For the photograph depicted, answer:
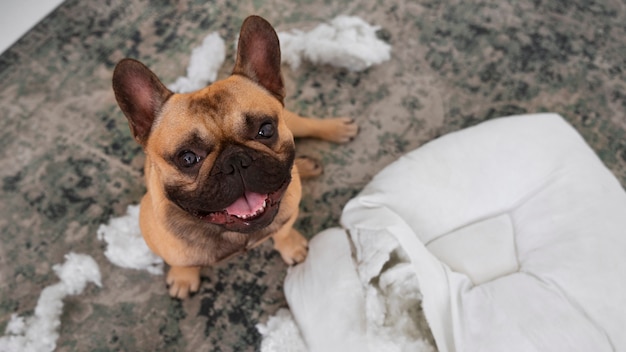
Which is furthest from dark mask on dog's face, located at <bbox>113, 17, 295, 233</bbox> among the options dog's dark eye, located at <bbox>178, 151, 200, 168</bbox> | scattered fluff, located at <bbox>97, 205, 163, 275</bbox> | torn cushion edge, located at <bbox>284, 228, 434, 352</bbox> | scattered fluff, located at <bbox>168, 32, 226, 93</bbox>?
scattered fluff, located at <bbox>168, 32, 226, 93</bbox>

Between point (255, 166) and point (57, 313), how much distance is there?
3.59 feet

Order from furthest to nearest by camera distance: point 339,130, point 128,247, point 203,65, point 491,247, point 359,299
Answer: point 203,65 < point 339,130 < point 128,247 < point 491,247 < point 359,299

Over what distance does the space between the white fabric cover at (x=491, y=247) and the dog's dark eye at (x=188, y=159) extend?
0.65 metres

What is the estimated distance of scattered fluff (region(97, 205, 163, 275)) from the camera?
6.28ft

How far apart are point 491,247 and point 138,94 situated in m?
1.22

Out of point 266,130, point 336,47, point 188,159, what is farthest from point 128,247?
point 336,47

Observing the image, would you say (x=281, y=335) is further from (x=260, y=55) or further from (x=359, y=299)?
(x=260, y=55)

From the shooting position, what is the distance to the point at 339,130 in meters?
2.15

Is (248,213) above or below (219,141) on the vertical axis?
below

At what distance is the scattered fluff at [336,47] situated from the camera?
7.54 feet

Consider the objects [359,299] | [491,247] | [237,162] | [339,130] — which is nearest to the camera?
[237,162]

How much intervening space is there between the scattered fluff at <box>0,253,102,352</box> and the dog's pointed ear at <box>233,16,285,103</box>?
3.29ft

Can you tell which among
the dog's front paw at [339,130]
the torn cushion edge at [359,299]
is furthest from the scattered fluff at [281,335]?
the dog's front paw at [339,130]

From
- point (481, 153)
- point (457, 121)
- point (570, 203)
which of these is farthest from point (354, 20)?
point (570, 203)
